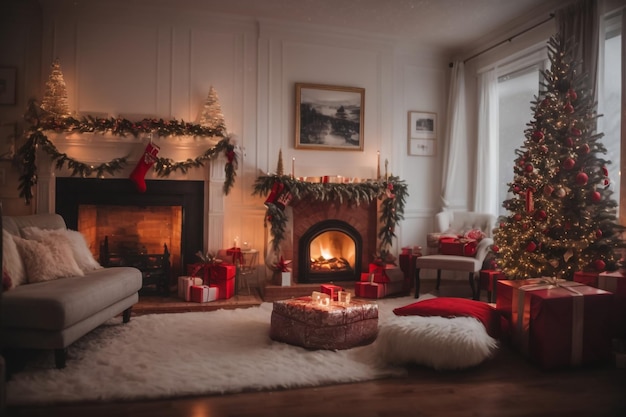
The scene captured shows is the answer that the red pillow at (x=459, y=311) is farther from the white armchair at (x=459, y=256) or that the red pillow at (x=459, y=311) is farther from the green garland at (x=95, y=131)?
the green garland at (x=95, y=131)

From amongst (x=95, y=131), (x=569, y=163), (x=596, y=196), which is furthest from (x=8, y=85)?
(x=596, y=196)

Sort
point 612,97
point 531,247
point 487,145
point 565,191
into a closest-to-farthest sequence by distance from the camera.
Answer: point 565,191 → point 531,247 → point 612,97 → point 487,145

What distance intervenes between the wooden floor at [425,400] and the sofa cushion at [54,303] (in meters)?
0.56

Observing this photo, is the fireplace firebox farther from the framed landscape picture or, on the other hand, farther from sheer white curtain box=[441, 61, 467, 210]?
sheer white curtain box=[441, 61, 467, 210]

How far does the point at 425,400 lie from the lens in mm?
2439

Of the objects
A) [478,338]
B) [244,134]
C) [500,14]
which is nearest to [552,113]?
[500,14]

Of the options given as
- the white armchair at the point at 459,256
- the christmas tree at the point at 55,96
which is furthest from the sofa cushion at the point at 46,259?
the white armchair at the point at 459,256

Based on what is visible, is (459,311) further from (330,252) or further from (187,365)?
(330,252)

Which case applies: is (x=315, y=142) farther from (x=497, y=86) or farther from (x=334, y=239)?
(x=497, y=86)

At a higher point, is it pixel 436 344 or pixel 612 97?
pixel 612 97

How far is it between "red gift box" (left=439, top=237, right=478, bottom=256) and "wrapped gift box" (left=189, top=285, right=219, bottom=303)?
8.49 feet

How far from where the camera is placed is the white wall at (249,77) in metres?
4.91

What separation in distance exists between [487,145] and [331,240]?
2354 mm

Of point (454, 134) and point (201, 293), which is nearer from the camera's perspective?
point (201, 293)
